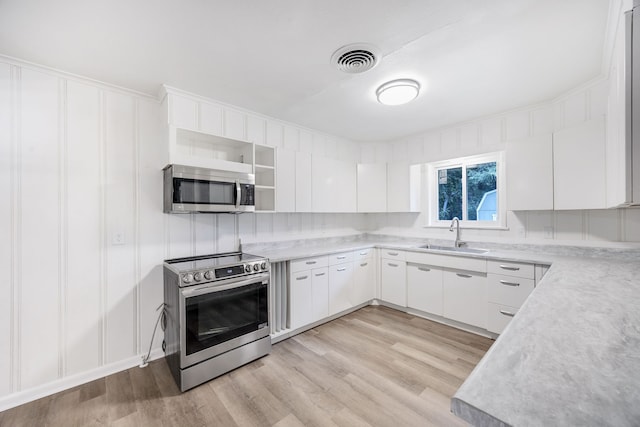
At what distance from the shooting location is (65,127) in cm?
211

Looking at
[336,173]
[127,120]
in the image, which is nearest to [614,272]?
[336,173]

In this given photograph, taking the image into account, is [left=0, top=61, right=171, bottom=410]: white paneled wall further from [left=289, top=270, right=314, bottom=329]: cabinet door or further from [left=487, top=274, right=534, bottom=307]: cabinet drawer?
[left=487, top=274, right=534, bottom=307]: cabinet drawer

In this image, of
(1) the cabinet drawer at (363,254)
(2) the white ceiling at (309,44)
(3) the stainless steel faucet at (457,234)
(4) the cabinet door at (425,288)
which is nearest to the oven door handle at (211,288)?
(1) the cabinet drawer at (363,254)

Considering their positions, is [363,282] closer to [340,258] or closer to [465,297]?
[340,258]

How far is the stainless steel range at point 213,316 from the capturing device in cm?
200

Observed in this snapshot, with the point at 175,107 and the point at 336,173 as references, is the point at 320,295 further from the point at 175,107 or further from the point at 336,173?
the point at 175,107

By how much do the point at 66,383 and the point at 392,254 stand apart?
11.3 ft

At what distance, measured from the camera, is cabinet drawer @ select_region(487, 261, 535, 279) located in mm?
2469

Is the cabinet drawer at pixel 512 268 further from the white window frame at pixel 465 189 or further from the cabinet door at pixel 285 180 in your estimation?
the cabinet door at pixel 285 180

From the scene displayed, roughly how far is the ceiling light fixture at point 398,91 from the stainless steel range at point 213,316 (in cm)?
190

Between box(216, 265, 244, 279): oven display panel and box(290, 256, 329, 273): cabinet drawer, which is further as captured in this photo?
box(290, 256, 329, 273): cabinet drawer

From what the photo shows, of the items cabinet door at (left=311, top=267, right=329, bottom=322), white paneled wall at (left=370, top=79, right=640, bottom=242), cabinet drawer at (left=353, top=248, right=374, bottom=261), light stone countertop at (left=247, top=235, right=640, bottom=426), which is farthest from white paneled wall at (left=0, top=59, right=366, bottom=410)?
white paneled wall at (left=370, top=79, right=640, bottom=242)

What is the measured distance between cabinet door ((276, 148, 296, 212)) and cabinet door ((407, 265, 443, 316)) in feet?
5.72

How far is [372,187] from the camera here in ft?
13.3
